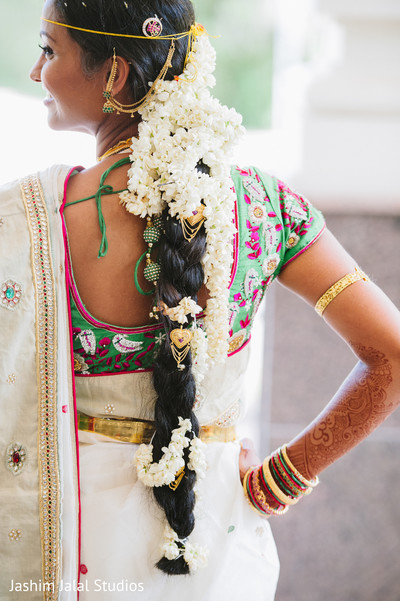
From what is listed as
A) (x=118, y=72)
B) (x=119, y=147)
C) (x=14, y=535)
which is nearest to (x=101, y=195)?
(x=119, y=147)

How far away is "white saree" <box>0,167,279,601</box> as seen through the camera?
1.04 meters

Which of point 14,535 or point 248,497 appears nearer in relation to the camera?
point 14,535

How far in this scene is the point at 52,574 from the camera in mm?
1054

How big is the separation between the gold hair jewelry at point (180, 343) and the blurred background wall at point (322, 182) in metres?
1.08

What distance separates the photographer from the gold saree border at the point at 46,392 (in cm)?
104

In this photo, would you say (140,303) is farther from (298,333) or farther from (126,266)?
(298,333)

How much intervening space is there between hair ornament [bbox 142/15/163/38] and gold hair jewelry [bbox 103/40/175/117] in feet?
0.12

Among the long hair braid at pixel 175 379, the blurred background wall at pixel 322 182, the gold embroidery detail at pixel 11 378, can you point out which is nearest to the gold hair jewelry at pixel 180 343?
the long hair braid at pixel 175 379

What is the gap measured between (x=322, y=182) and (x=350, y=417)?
3.37 ft

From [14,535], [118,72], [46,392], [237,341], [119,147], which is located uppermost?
[118,72]

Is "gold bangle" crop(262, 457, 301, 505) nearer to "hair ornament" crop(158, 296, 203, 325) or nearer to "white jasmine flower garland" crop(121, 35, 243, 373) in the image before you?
"white jasmine flower garland" crop(121, 35, 243, 373)

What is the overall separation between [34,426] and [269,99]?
1629 millimetres

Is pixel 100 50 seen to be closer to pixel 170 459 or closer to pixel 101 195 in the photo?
pixel 101 195

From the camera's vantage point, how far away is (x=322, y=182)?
2.06 m
